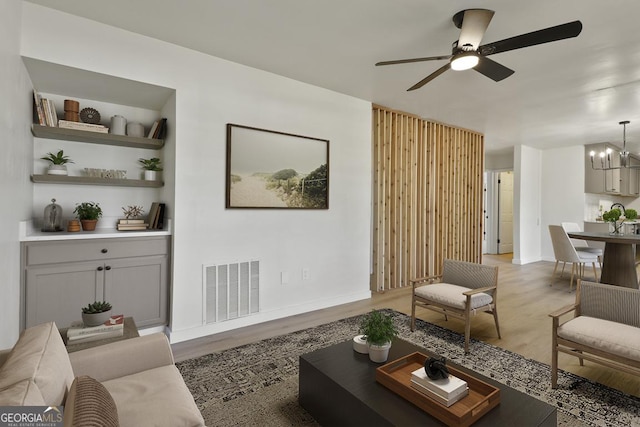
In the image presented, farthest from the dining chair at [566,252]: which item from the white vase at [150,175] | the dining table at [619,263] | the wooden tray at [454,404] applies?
the white vase at [150,175]

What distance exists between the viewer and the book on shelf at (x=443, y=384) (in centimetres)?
141

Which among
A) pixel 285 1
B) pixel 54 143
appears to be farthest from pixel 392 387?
pixel 54 143

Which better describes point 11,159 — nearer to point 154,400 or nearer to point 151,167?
point 151,167

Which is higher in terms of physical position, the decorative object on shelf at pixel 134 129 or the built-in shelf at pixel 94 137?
the decorative object on shelf at pixel 134 129

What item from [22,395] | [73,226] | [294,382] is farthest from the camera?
[73,226]

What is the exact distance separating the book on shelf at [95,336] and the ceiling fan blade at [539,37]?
3.00 meters

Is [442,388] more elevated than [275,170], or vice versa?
[275,170]

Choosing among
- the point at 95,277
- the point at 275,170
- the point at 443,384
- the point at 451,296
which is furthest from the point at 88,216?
the point at 451,296

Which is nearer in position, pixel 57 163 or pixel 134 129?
pixel 57 163

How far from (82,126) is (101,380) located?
7.37ft

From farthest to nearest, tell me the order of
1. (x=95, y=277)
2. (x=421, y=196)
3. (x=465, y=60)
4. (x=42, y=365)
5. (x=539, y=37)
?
(x=421, y=196) → (x=95, y=277) → (x=465, y=60) → (x=539, y=37) → (x=42, y=365)

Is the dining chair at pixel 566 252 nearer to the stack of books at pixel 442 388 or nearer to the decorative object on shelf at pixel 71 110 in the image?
the stack of books at pixel 442 388

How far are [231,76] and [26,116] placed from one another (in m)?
1.67

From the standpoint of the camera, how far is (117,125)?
9.76 ft
